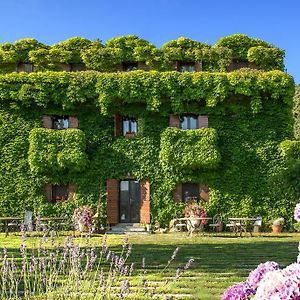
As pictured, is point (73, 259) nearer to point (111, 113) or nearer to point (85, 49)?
point (111, 113)

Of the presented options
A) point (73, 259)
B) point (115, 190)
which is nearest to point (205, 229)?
point (115, 190)

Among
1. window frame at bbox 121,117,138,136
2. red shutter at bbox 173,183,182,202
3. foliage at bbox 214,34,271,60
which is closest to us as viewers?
red shutter at bbox 173,183,182,202

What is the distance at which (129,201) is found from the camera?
21.7 meters

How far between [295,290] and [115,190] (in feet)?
63.8

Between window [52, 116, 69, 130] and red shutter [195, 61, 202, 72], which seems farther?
red shutter [195, 61, 202, 72]

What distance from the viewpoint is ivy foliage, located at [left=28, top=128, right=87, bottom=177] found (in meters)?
20.6

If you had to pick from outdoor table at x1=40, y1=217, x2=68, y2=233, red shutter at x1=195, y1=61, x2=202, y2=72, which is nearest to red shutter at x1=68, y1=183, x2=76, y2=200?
outdoor table at x1=40, y1=217, x2=68, y2=233

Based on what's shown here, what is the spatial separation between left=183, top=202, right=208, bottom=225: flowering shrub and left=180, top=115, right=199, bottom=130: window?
340 cm

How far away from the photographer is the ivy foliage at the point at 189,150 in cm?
2031

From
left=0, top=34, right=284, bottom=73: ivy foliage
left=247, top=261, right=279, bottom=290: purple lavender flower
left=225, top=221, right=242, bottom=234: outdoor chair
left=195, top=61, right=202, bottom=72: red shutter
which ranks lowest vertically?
left=225, top=221, right=242, bottom=234: outdoor chair

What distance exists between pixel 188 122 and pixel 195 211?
4.00 metres

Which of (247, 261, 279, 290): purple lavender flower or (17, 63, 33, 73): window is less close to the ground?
(17, 63, 33, 73): window

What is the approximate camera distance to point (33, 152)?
2084cm

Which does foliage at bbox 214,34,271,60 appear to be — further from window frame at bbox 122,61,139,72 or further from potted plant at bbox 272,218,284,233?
potted plant at bbox 272,218,284,233
